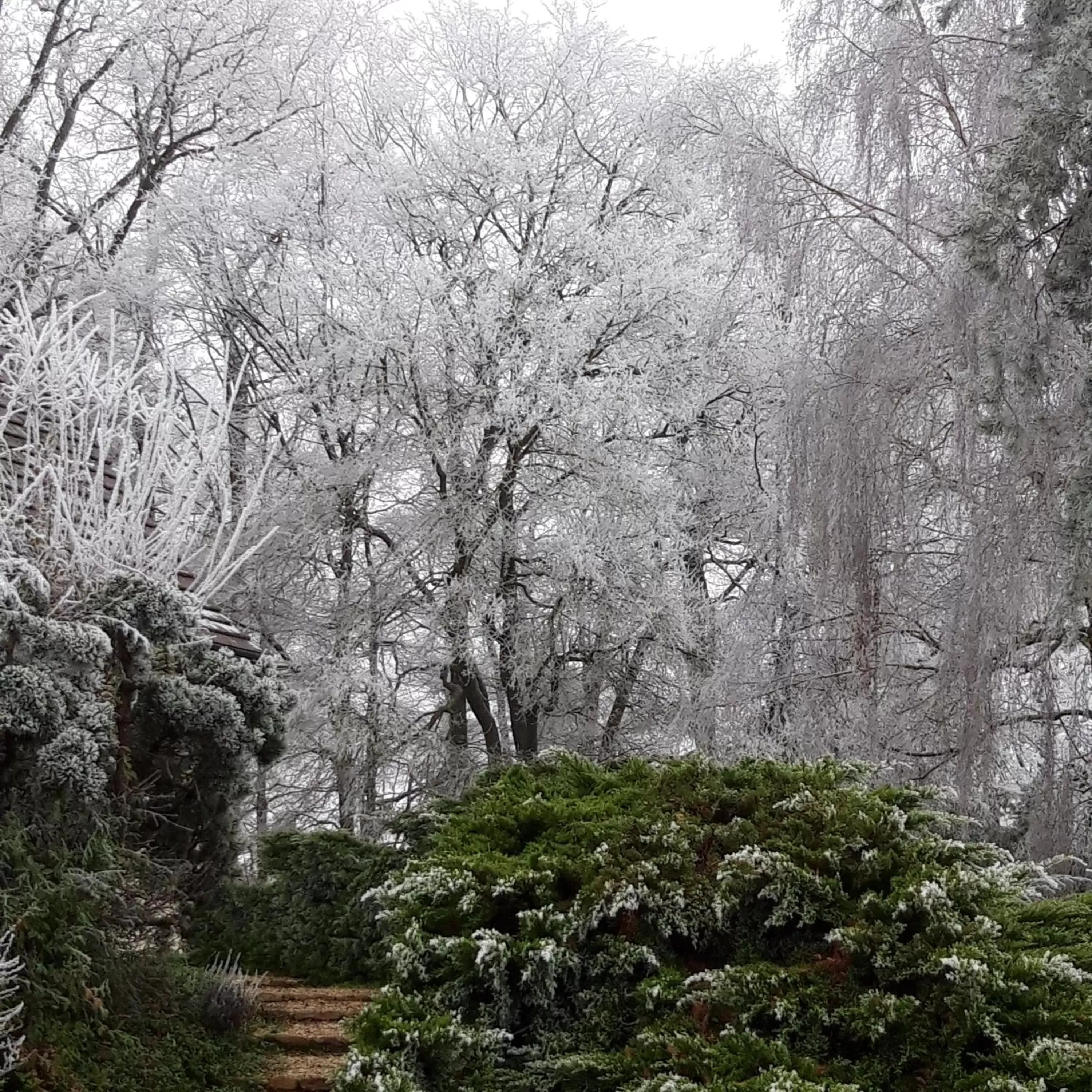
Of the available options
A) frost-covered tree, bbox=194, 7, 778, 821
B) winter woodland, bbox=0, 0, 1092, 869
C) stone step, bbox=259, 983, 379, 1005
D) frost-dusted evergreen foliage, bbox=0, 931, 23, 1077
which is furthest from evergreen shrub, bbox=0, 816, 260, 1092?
frost-covered tree, bbox=194, 7, 778, 821

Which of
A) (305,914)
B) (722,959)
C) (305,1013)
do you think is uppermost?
(722,959)

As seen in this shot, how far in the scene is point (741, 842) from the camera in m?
3.17

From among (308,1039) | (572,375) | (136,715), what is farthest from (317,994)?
(572,375)

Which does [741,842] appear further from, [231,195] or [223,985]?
[231,195]

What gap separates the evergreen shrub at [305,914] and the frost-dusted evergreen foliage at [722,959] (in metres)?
3.43

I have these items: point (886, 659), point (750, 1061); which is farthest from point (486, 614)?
point (750, 1061)

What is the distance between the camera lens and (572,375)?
34.3 feet

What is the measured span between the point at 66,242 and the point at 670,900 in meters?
12.2

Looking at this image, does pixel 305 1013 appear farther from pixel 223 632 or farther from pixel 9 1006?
pixel 223 632

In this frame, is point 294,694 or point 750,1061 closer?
point 750,1061

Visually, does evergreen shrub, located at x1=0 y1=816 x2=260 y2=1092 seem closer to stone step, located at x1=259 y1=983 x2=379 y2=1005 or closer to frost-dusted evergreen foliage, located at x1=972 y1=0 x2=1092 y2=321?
stone step, located at x1=259 y1=983 x2=379 y2=1005

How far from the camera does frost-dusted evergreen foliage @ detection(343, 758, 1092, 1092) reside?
239 centimetres

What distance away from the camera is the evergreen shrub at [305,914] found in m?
6.80

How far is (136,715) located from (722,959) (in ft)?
11.8
